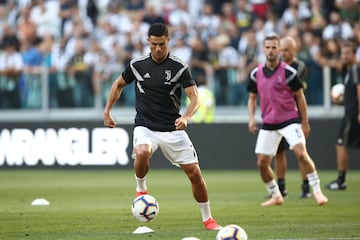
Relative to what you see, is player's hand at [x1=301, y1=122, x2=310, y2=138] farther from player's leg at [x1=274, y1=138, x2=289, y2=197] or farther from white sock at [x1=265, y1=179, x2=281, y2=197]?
player's leg at [x1=274, y1=138, x2=289, y2=197]

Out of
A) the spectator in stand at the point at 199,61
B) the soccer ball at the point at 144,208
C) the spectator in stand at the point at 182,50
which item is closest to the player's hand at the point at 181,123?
the soccer ball at the point at 144,208

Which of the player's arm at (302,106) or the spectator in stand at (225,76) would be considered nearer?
the player's arm at (302,106)

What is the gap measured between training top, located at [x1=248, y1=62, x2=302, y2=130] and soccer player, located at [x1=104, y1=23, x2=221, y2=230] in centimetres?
338

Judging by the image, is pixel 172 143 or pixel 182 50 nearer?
pixel 172 143

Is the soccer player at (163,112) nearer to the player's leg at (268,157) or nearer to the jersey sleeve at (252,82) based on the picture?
the player's leg at (268,157)

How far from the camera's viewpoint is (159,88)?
11.1 meters

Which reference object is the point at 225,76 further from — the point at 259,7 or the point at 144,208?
the point at 144,208

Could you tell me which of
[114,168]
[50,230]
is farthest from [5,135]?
[50,230]

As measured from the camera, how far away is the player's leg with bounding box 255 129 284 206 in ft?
47.0

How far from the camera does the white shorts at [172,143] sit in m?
11.0

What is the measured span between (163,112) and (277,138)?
378 cm

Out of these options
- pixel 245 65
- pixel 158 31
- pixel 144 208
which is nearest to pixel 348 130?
pixel 245 65

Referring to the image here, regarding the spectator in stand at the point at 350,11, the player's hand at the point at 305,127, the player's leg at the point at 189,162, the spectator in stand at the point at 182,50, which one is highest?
the spectator in stand at the point at 350,11

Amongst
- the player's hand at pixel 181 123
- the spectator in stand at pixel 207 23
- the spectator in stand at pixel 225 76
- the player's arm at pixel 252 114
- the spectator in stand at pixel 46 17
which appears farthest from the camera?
the spectator in stand at pixel 46 17
